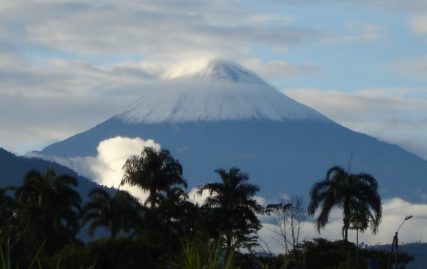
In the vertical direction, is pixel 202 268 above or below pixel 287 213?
below

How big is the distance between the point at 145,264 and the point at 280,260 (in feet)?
97.8

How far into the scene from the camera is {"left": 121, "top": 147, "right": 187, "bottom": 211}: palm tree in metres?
74.9

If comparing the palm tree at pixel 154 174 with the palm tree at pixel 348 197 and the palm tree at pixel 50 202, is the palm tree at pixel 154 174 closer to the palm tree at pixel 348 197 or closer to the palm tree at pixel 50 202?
the palm tree at pixel 50 202

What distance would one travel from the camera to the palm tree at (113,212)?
72.5m

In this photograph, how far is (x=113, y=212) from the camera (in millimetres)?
74688

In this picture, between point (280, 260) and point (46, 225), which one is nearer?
point (46, 225)

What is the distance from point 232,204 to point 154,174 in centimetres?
553

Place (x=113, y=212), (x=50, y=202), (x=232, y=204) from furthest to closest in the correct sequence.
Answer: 1. (x=113, y=212)
2. (x=232, y=204)
3. (x=50, y=202)

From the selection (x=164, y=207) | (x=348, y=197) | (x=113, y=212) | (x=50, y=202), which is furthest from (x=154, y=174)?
(x=348, y=197)

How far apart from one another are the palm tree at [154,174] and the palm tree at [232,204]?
7.51 ft

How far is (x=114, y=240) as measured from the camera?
53281mm

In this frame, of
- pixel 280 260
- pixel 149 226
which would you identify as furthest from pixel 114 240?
pixel 280 260

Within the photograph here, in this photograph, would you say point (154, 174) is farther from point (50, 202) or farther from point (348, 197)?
point (348, 197)

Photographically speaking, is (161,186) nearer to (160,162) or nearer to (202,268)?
(160,162)
